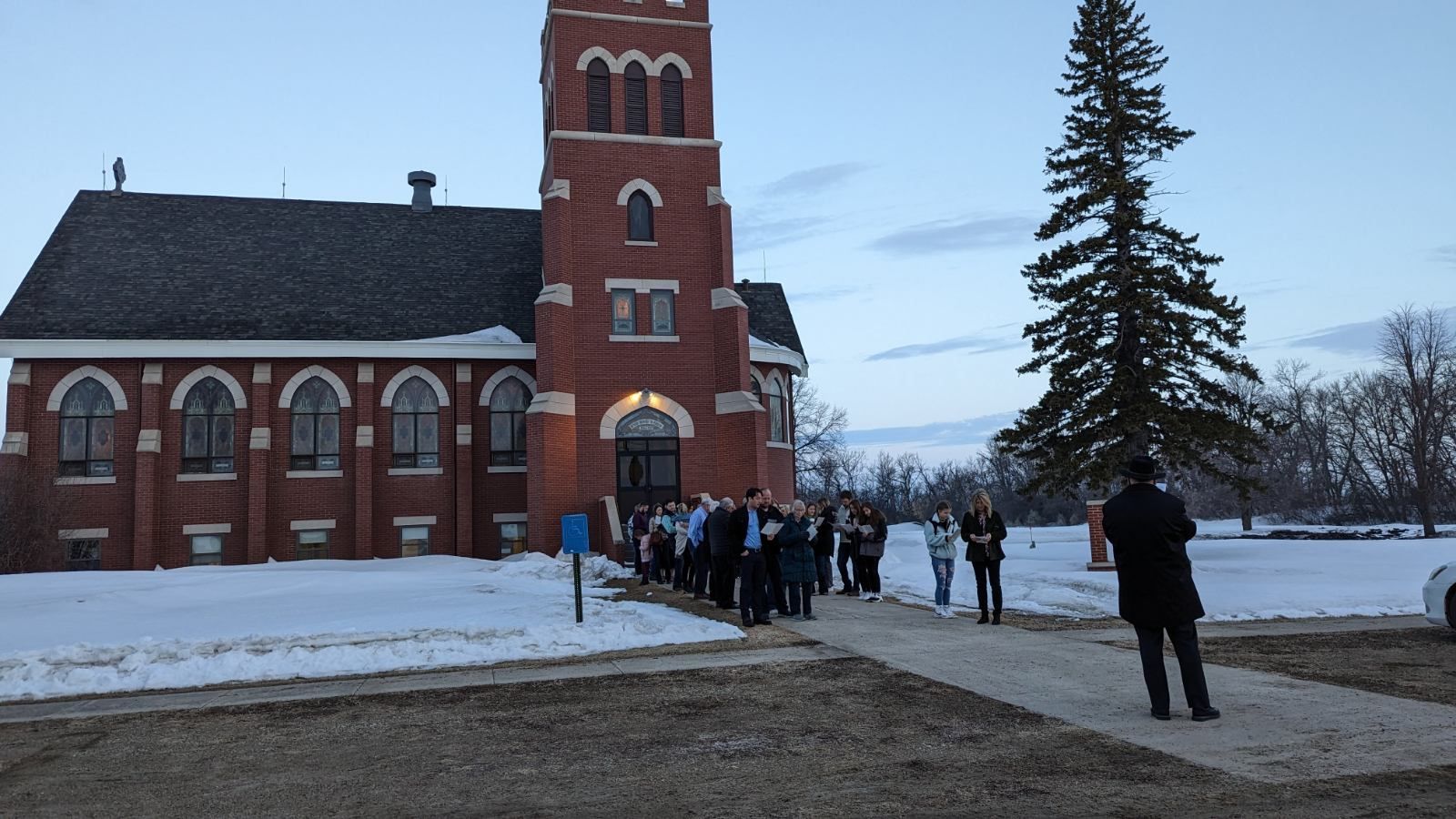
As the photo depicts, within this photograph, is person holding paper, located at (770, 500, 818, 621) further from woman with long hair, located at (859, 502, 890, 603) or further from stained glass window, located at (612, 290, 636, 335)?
stained glass window, located at (612, 290, 636, 335)

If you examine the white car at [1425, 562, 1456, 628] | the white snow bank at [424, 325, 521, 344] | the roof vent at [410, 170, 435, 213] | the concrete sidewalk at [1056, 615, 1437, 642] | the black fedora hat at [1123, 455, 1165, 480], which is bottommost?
the concrete sidewalk at [1056, 615, 1437, 642]

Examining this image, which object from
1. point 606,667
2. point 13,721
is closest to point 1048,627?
point 606,667

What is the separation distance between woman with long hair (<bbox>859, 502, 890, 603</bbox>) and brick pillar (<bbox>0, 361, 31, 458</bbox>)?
2183 centimetres

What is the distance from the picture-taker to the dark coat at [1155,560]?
288 inches

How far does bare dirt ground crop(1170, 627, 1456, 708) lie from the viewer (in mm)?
8805

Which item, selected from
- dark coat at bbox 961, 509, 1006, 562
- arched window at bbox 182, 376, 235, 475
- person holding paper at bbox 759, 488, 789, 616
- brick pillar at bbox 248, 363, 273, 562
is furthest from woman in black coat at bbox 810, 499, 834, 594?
arched window at bbox 182, 376, 235, 475

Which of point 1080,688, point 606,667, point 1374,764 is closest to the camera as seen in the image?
point 1374,764

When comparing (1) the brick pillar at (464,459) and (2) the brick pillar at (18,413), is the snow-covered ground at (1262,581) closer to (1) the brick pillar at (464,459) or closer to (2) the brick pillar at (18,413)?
(1) the brick pillar at (464,459)

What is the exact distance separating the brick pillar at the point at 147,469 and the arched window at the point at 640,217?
42.6ft

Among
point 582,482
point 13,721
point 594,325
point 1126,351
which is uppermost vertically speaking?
point 594,325

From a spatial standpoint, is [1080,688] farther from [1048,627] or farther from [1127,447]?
[1127,447]

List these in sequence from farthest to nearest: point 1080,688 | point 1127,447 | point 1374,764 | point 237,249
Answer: point 237,249 < point 1127,447 < point 1080,688 < point 1374,764

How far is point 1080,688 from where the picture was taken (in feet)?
28.7

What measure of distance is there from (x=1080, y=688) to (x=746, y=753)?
344 cm
